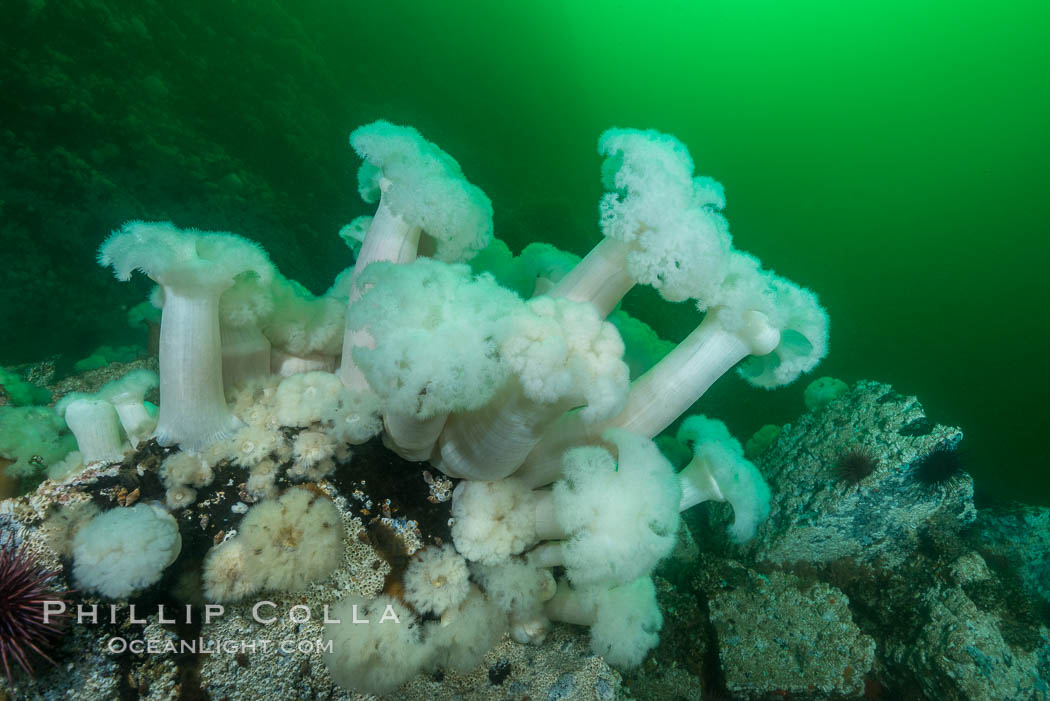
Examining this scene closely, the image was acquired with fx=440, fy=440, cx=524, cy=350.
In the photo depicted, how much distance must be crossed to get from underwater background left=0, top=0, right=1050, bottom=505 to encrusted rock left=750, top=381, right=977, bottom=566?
5.77 meters

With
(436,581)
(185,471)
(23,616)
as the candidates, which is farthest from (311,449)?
(23,616)

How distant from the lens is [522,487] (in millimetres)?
2818

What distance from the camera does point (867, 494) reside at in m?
4.48

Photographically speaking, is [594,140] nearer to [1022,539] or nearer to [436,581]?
[1022,539]

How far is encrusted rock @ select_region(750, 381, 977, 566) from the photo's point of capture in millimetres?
4465

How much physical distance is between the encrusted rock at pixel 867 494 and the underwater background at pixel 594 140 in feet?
18.9

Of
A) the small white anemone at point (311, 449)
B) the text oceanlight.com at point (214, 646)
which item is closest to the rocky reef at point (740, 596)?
the text oceanlight.com at point (214, 646)

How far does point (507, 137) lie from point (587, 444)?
2841cm

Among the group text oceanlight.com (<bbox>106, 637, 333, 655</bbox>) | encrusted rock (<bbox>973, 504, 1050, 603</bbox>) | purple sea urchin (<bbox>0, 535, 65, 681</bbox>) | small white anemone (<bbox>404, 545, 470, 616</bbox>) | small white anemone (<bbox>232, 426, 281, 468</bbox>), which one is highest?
encrusted rock (<bbox>973, 504, 1050, 603</bbox>)

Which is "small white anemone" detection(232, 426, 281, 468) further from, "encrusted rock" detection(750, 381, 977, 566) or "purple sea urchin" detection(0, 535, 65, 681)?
"encrusted rock" detection(750, 381, 977, 566)

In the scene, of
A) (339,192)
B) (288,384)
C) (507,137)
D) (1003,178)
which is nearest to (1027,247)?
(1003,178)

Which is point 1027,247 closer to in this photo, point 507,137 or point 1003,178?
point 1003,178

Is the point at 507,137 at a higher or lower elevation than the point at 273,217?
higher

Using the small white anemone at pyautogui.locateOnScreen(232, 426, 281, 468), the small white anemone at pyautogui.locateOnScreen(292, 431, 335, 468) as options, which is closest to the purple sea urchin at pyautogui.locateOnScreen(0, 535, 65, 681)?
the small white anemone at pyautogui.locateOnScreen(232, 426, 281, 468)
